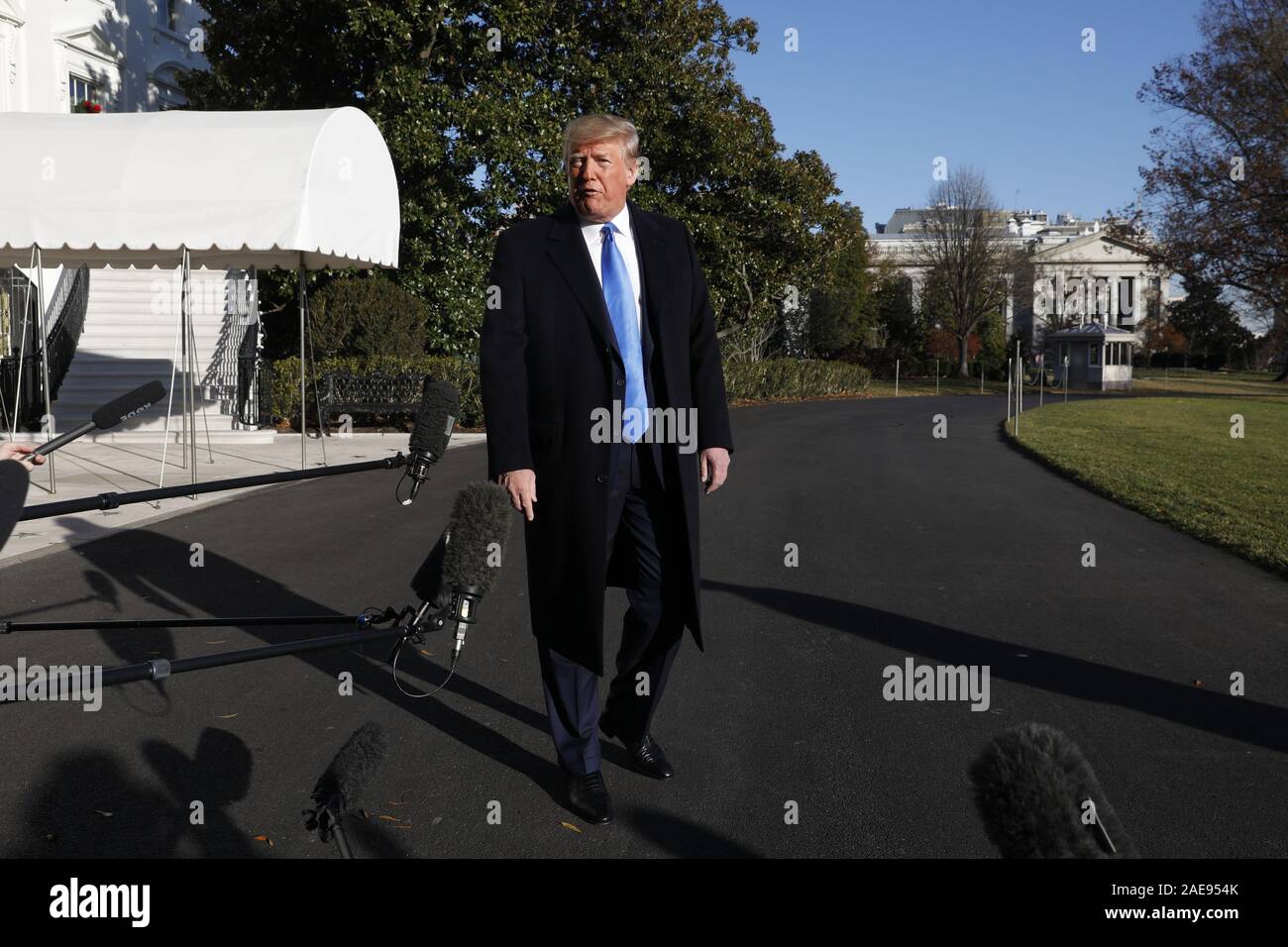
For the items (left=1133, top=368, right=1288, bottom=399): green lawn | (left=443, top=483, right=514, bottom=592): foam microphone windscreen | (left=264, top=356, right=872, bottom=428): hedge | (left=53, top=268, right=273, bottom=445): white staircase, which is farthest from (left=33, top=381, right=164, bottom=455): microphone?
(left=1133, top=368, right=1288, bottom=399): green lawn

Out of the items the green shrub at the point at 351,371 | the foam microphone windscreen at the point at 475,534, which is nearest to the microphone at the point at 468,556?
the foam microphone windscreen at the point at 475,534

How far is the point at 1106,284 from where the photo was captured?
84125mm

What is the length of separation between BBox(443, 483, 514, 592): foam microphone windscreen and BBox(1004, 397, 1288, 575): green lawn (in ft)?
21.5

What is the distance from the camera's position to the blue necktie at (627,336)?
3.78 metres

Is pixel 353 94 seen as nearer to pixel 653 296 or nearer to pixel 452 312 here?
pixel 452 312

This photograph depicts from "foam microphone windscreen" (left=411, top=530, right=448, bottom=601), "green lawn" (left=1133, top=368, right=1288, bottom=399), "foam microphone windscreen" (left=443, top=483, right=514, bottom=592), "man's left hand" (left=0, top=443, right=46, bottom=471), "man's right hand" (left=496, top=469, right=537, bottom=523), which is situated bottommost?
"foam microphone windscreen" (left=411, top=530, right=448, bottom=601)

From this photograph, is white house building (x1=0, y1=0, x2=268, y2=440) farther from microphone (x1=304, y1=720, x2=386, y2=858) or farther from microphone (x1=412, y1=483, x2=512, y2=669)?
microphone (x1=304, y1=720, x2=386, y2=858)

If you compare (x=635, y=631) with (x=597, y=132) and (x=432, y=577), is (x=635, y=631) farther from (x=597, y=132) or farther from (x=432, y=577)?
(x=597, y=132)

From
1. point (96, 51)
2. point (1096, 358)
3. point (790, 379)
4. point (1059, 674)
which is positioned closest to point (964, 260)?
point (1096, 358)

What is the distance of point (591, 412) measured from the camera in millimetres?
3723

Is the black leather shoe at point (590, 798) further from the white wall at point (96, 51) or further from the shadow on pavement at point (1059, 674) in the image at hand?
the white wall at point (96, 51)

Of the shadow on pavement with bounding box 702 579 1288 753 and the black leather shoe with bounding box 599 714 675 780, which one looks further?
the shadow on pavement with bounding box 702 579 1288 753

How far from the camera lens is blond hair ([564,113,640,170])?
365cm
